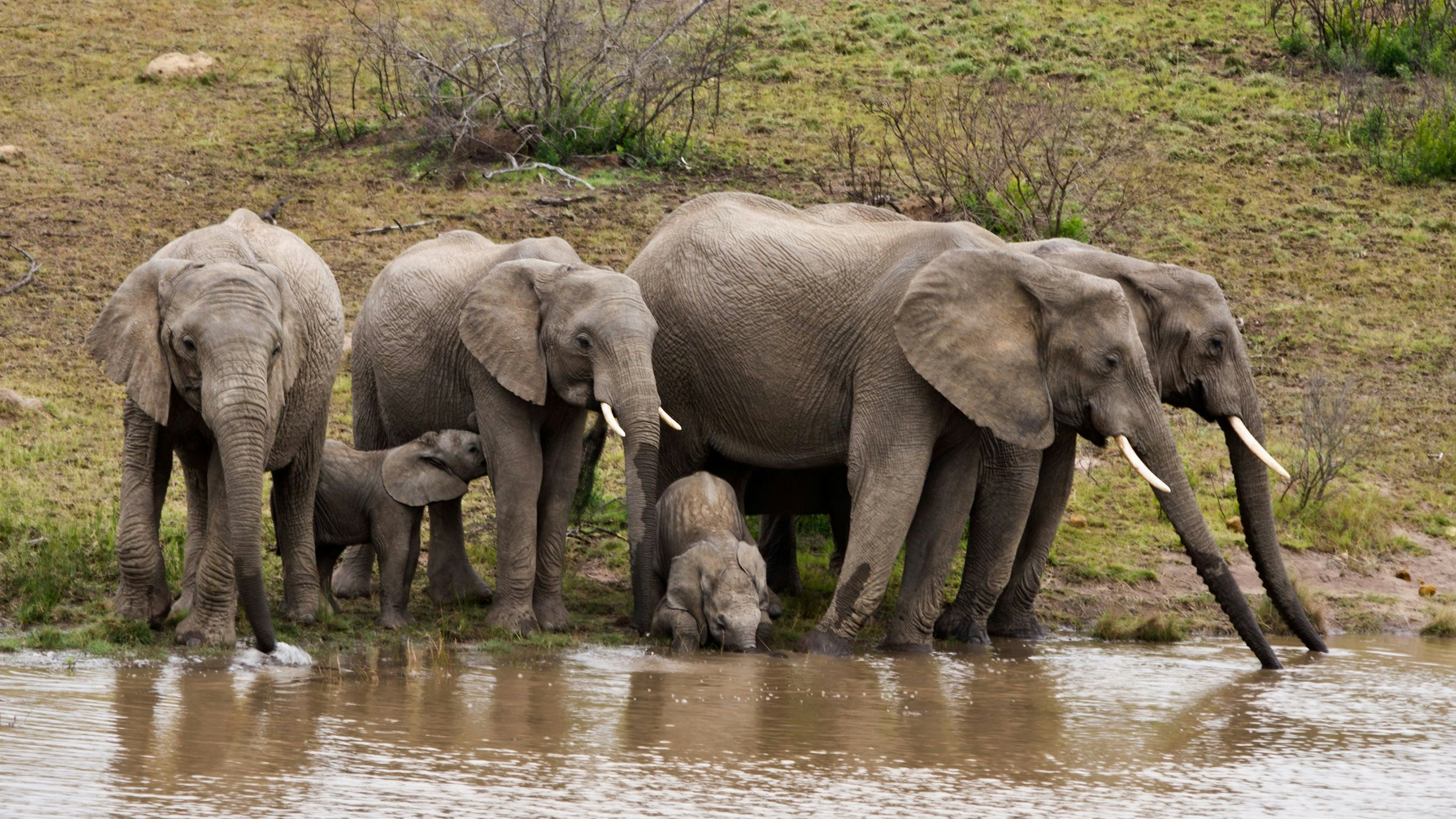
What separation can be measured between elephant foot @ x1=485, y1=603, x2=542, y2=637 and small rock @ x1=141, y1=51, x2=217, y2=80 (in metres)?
15.1

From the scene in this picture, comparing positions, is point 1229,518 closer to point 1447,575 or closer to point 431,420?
point 1447,575

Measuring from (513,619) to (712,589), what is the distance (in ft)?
3.68

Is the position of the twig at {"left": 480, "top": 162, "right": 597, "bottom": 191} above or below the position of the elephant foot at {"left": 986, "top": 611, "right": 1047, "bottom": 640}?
above

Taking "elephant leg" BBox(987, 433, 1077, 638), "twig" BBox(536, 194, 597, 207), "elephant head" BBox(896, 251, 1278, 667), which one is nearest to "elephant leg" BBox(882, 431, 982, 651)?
"elephant head" BBox(896, 251, 1278, 667)

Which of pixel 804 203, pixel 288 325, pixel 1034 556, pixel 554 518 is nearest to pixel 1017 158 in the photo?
pixel 804 203

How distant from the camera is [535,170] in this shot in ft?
65.7

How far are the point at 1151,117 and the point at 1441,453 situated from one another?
946 centimetres

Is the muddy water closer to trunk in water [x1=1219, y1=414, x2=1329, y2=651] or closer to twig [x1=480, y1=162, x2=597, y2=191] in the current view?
trunk in water [x1=1219, y1=414, x2=1329, y2=651]

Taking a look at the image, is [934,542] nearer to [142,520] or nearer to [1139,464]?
[1139,464]

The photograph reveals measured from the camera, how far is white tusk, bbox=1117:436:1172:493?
902 cm

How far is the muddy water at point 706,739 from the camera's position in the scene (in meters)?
6.04

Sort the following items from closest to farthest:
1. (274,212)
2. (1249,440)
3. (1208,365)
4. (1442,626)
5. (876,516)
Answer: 1. (876,516)
2. (1249,440)
3. (1208,365)
4. (1442,626)
5. (274,212)

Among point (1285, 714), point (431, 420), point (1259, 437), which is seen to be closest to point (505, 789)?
point (1285, 714)

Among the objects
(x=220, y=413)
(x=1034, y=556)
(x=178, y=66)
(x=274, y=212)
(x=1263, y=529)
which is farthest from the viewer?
(x=178, y=66)
